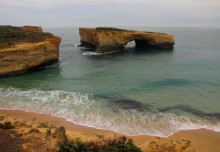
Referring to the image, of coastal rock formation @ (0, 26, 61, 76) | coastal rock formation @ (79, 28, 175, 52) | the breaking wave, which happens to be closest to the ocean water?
the breaking wave

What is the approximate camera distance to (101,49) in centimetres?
4831

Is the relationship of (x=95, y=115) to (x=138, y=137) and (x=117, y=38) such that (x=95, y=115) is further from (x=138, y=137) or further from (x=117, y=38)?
(x=117, y=38)

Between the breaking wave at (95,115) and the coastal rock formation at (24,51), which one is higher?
the coastal rock formation at (24,51)

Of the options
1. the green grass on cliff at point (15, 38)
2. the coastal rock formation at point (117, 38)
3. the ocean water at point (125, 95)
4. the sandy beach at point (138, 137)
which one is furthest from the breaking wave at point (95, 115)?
the coastal rock formation at point (117, 38)

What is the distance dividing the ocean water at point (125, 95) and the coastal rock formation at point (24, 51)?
49.8 inches

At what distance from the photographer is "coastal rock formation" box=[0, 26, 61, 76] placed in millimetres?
27656

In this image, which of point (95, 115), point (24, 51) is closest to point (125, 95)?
point (95, 115)

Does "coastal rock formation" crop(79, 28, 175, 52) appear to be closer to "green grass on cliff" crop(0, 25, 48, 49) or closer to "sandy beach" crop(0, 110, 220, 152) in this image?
"green grass on cliff" crop(0, 25, 48, 49)

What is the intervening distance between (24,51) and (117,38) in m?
23.6

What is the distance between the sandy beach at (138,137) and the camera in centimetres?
1385

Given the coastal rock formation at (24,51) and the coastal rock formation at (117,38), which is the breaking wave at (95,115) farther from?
the coastal rock formation at (117,38)

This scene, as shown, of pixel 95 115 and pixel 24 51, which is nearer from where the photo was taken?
pixel 95 115

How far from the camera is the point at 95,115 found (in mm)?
18281

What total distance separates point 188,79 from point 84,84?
1215cm
